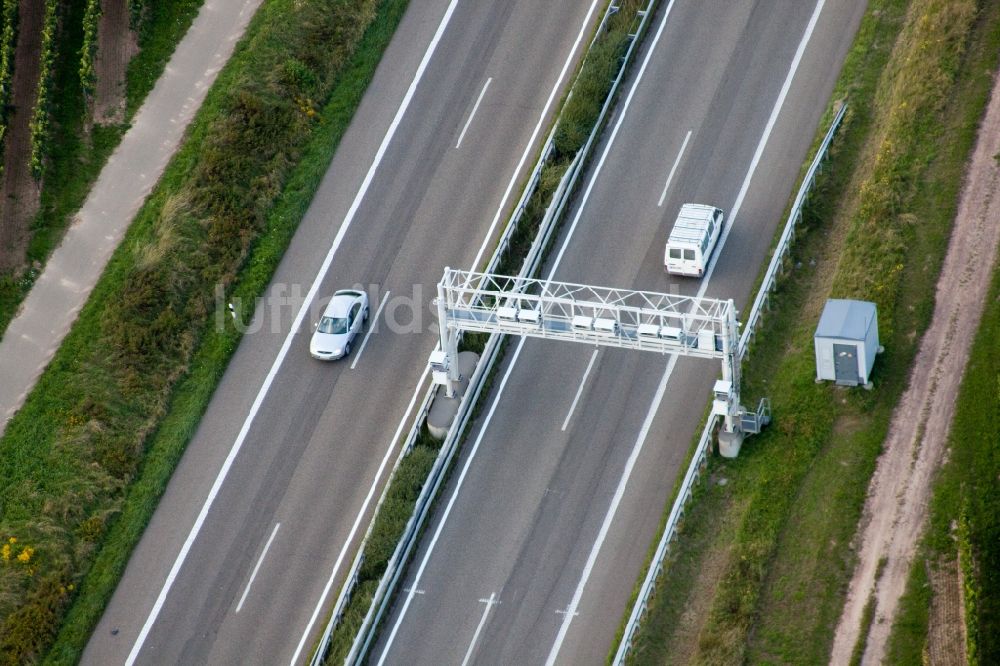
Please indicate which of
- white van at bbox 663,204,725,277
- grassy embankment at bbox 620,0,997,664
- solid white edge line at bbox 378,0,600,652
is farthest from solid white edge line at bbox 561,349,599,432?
grassy embankment at bbox 620,0,997,664

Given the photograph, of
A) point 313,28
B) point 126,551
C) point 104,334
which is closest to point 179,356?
point 104,334

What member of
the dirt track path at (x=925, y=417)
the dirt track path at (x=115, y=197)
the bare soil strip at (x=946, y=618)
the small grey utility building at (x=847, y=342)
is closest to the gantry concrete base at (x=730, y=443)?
the small grey utility building at (x=847, y=342)

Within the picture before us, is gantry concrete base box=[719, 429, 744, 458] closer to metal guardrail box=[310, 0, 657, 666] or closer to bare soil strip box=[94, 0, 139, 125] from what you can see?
metal guardrail box=[310, 0, 657, 666]

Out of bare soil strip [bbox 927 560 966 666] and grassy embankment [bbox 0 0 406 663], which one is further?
grassy embankment [bbox 0 0 406 663]

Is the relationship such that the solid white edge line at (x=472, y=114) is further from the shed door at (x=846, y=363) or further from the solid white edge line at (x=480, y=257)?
the shed door at (x=846, y=363)

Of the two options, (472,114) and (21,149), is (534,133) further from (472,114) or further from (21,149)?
(21,149)
